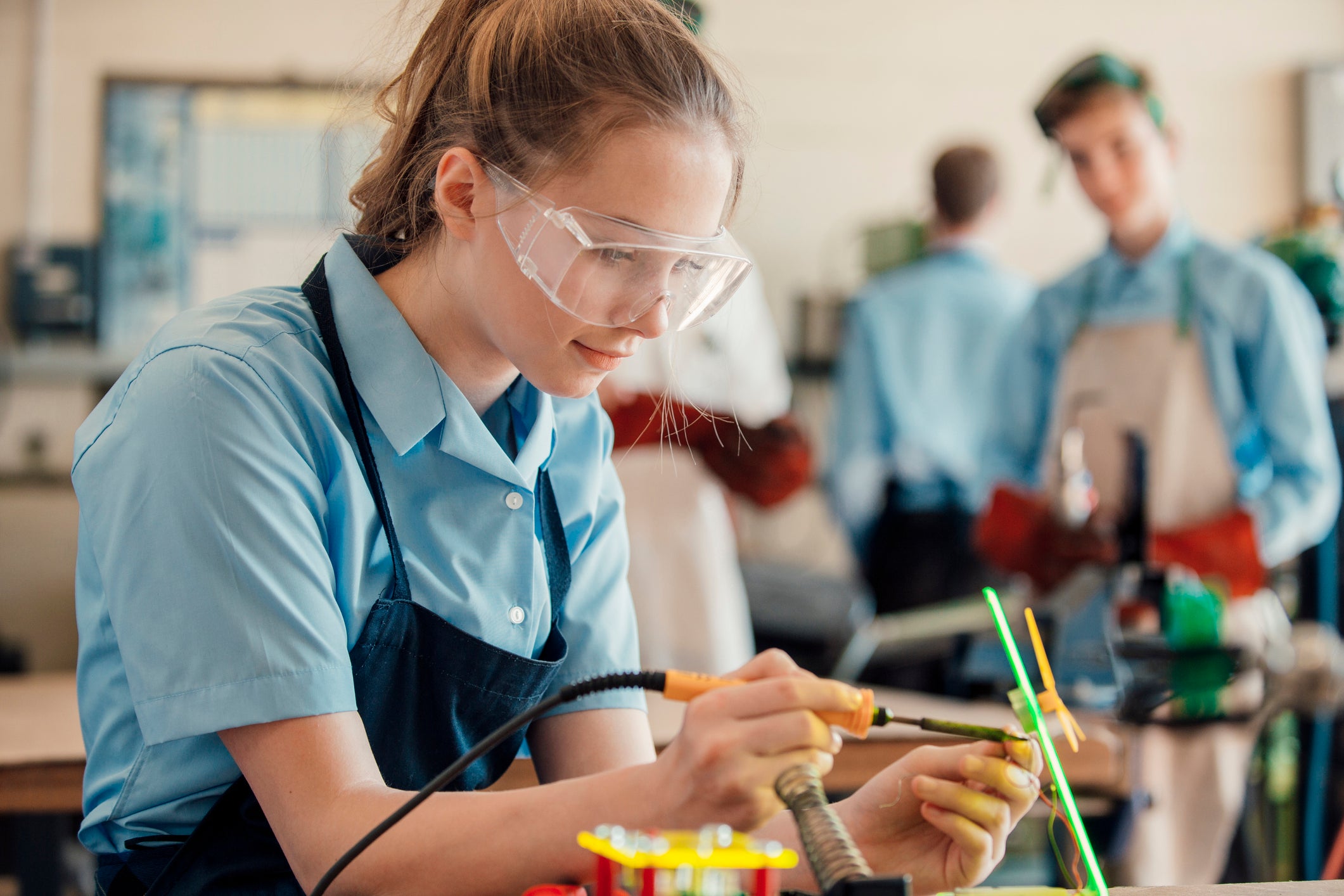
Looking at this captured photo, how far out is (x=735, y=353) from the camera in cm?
248

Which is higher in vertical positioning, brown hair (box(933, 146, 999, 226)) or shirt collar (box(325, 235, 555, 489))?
brown hair (box(933, 146, 999, 226))

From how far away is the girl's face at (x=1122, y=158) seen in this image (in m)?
2.24

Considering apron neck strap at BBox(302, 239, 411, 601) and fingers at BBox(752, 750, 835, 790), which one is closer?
fingers at BBox(752, 750, 835, 790)

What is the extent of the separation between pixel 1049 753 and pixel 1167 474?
1.61 metres

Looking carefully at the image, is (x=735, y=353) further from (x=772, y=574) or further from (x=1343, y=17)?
(x=1343, y=17)

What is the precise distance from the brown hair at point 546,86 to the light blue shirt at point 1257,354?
4.98 feet

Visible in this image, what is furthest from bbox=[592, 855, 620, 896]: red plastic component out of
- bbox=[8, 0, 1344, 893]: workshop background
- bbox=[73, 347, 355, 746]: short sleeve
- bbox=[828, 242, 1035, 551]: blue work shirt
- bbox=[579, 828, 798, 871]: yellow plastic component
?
bbox=[8, 0, 1344, 893]: workshop background

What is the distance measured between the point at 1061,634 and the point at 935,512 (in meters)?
1.29

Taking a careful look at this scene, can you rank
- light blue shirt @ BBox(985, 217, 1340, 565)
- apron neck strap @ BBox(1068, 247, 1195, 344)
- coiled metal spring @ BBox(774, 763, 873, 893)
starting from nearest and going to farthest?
coiled metal spring @ BBox(774, 763, 873, 893) < light blue shirt @ BBox(985, 217, 1340, 565) < apron neck strap @ BBox(1068, 247, 1195, 344)

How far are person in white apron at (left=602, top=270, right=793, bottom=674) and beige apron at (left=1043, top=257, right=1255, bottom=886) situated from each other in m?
0.63

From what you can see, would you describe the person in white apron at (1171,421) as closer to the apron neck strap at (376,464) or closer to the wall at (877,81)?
the apron neck strap at (376,464)

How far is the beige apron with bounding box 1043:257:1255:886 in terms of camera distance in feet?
6.61

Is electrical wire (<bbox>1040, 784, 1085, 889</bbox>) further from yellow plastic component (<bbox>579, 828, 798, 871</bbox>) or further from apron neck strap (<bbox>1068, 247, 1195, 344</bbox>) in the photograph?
apron neck strap (<bbox>1068, 247, 1195, 344</bbox>)

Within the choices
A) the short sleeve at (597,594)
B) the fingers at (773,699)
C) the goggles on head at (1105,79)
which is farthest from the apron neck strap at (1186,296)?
the fingers at (773,699)
